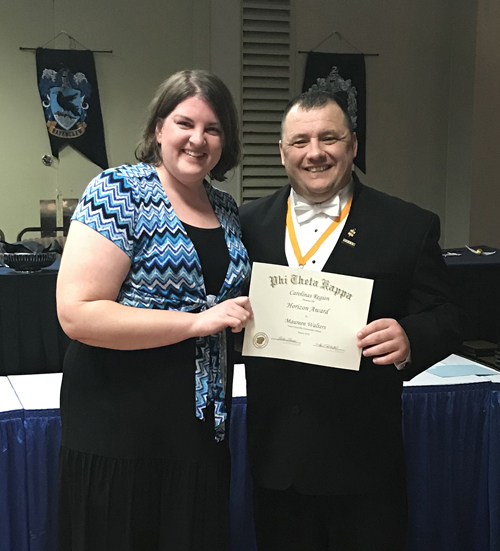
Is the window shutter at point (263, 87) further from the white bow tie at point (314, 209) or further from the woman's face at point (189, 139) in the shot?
the woman's face at point (189, 139)

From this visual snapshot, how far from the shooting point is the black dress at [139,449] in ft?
5.14

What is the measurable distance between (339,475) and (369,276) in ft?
1.65

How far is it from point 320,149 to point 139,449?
0.82 metres

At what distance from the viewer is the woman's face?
1596 millimetres

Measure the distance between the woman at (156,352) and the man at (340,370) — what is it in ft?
0.60

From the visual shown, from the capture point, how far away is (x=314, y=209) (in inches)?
69.8

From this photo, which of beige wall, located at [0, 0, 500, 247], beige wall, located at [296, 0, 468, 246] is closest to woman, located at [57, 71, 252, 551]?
beige wall, located at [0, 0, 500, 247]

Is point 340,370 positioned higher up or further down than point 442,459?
higher up

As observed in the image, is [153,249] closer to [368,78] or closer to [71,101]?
[71,101]

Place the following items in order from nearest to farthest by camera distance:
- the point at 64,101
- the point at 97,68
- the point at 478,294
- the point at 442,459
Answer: the point at 442,459 < the point at 478,294 < the point at 64,101 < the point at 97,68

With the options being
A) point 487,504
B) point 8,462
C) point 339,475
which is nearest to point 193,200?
point 339,475

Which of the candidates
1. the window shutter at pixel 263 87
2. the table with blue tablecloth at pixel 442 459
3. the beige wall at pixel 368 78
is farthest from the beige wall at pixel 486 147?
the table with blue tablecloth at pixel 442 459
